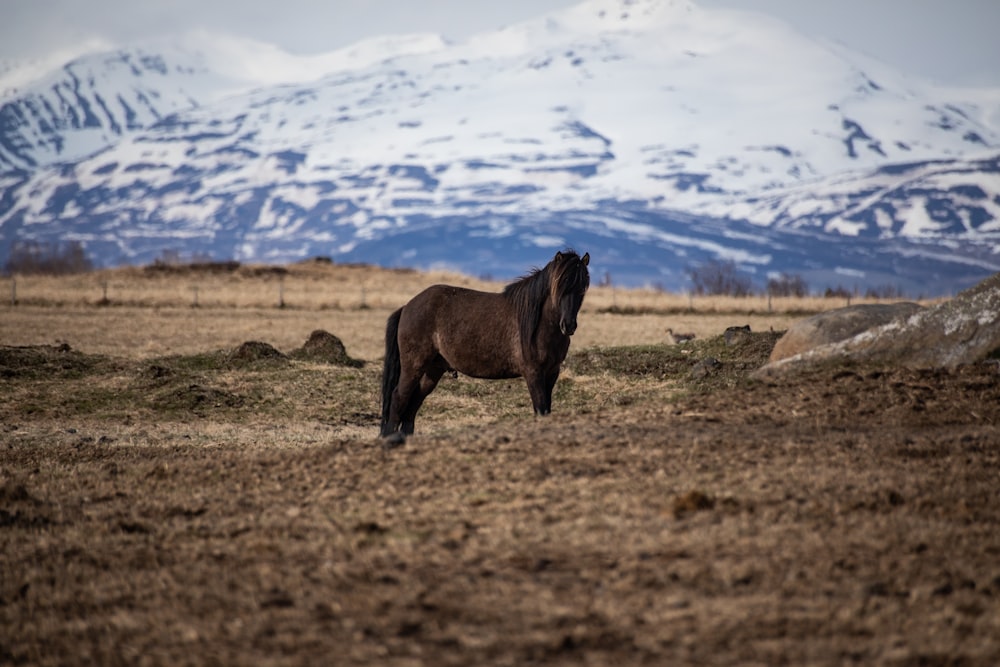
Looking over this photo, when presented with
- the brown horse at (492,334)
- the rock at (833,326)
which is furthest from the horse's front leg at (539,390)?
the rock at (833,326)

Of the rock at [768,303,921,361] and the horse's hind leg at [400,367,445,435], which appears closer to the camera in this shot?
the horse's hind leg at [400,367,445,435]

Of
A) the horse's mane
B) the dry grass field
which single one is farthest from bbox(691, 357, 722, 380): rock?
the horse's mane

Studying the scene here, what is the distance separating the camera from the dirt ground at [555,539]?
651cm

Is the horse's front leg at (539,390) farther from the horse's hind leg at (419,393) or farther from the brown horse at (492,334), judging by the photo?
the horse's hind leg at (419,393)

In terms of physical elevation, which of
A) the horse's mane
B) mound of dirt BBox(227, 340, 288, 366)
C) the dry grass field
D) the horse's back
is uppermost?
the horse's mane

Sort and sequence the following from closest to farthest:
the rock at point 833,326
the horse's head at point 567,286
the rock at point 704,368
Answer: the horse's head at point 567,286 → the rock at point 833,326 → the rock at point 704,368

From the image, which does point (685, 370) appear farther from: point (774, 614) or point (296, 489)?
point (774, 614)

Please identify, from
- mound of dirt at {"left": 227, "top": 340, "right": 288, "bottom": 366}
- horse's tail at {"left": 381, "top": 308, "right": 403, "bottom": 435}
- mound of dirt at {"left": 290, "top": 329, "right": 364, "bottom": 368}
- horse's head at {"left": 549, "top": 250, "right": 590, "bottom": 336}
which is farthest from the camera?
mound of dirt at {"left": 290, "top": 329, "right": 364, "bottom": 368}

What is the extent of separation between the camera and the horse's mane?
14148mm

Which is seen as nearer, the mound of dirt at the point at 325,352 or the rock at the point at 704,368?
the rock at the point at 704,368

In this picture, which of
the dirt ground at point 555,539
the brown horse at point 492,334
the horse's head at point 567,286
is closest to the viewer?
the dirt ground at point 555,539

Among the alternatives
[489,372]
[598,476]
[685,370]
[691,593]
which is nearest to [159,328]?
[685,370]

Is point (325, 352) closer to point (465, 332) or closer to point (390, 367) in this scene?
point (390, 367)

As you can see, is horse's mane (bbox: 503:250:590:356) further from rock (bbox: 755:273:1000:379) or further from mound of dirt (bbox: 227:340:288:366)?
mound of dirt (bbox: 227:340:288:366)
